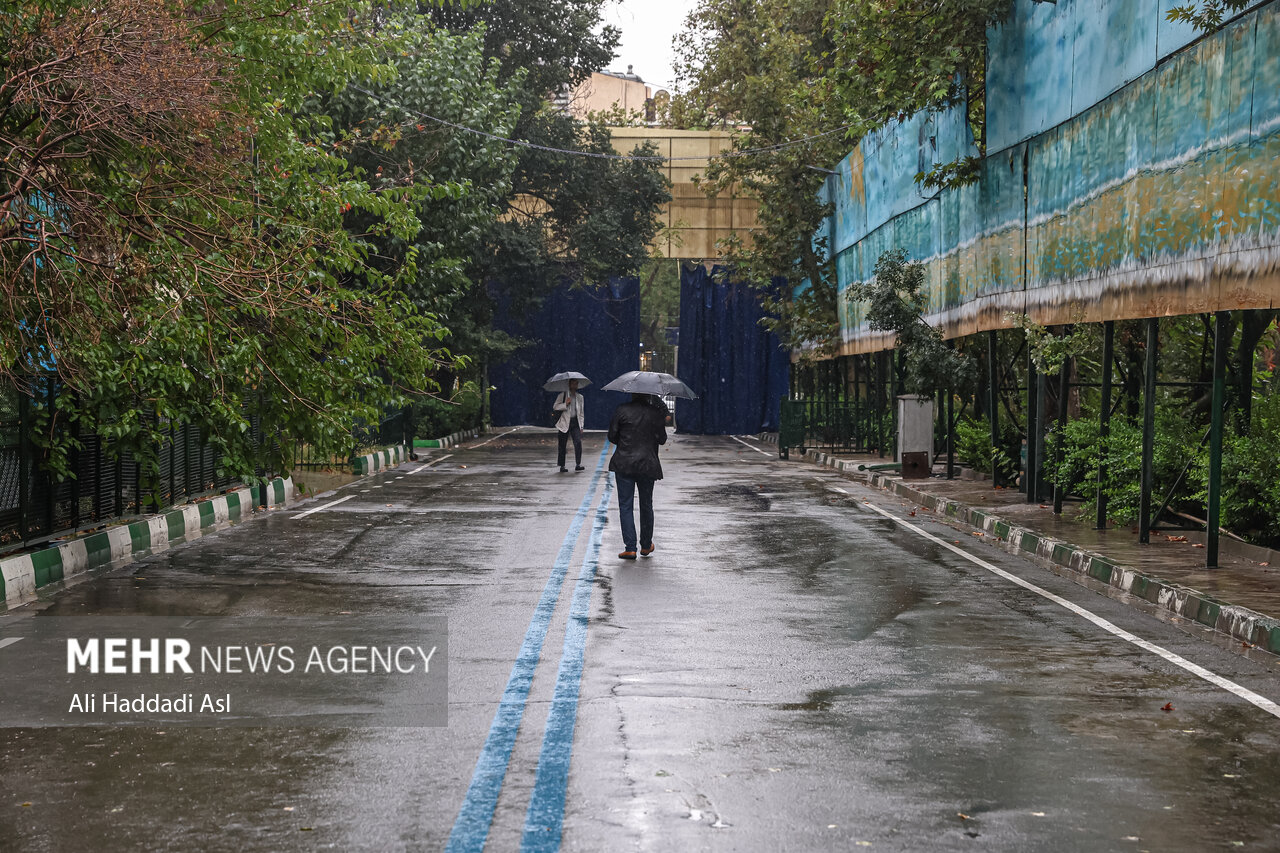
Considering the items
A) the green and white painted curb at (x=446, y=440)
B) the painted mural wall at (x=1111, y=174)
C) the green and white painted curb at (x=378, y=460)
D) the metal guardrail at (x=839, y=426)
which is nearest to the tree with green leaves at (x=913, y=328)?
the painted mural wall at (x=1111, y=174)

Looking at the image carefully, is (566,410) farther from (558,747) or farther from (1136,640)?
(558,747)

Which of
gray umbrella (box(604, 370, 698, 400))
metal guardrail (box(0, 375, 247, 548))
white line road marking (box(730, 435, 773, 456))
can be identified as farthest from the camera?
white line road marking (box(730, 435, 773, 456))

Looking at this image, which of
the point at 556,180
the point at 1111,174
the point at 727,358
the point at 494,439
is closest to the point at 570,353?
the point at 727,358

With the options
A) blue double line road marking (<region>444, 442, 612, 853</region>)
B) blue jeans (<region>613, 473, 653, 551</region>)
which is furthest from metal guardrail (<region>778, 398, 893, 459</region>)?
blue double line road marking (<region>444, 442, 612, 853</region>)

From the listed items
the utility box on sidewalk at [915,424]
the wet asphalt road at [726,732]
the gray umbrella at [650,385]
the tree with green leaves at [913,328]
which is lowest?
the wet asphalt road at [726,732]

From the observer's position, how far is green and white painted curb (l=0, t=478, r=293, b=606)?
36.9ft

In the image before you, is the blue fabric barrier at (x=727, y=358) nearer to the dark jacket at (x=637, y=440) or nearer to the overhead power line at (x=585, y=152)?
the overhead power line at (x=585, y=152)

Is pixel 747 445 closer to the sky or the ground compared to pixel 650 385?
closer to the ground

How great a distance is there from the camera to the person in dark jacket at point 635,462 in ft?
44.3

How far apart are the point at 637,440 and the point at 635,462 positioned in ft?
Answer: 0.72

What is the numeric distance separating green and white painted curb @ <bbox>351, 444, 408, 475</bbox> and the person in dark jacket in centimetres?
1251

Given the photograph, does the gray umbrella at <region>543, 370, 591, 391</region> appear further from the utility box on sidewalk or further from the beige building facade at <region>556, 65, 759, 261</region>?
the beige building facade at <region>556, 65, 759, 261</region>

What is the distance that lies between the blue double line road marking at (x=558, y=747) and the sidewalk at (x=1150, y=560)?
441 cm

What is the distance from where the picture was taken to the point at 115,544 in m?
13.6
